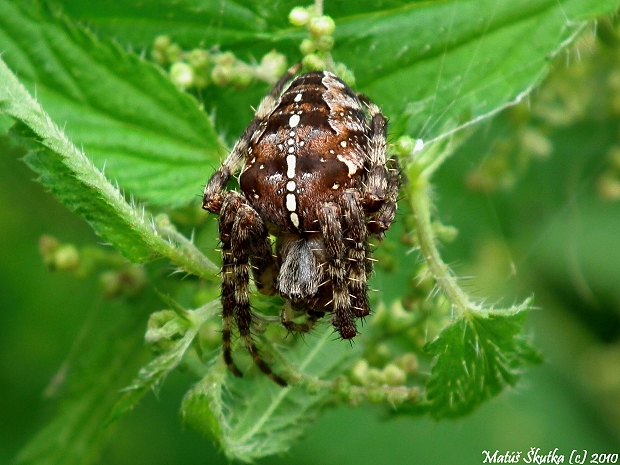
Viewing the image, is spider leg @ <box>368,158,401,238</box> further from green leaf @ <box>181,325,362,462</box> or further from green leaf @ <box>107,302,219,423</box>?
green leaf @ <box>107,302,219,423</box>

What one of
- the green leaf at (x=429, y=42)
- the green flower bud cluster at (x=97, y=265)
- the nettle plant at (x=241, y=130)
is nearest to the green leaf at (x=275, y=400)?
the nettle plant at (x=241, y=130)

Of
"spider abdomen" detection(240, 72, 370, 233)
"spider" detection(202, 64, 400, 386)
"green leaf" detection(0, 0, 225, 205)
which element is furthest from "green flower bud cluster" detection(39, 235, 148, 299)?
"spider abdomen" detection(240, 72, 370, 233)

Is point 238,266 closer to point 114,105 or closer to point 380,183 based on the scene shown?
point 380,183

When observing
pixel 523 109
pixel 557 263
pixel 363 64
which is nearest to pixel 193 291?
pixel 363 64

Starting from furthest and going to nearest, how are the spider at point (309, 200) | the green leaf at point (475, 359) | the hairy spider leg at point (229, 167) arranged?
the hairy spider leg at point (229, 167), the spider at point (309, 200), the green leaf at point (475, 359)

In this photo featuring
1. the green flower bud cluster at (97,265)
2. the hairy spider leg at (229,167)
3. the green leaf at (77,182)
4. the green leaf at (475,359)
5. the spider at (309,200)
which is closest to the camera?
the green leaf at (77,182)

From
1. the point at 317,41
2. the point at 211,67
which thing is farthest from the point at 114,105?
the point at 317,41

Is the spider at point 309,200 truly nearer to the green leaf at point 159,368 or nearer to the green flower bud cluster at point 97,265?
the green leaf at point 159,368

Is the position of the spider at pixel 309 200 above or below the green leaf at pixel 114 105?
below
